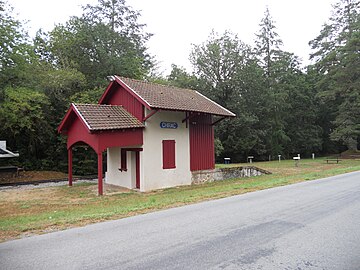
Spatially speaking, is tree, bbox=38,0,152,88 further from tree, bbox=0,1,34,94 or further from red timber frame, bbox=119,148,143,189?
red timber frame, bbox=119,148,143,189

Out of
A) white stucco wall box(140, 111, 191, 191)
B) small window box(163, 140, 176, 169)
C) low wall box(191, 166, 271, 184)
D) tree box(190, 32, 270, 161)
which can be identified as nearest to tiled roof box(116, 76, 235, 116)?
white stucco wall box(140, 111, 191, 191)

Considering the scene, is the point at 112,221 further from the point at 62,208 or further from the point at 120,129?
the point at 120,129

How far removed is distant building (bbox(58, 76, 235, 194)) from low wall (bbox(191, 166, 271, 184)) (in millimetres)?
366

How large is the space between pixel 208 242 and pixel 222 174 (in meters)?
13.5

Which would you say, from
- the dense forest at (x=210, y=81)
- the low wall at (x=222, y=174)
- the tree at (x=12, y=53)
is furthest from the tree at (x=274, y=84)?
the tree at (x=12, y=53)

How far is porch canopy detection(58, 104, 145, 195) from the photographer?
1312 centimetres

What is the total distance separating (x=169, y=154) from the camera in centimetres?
1552

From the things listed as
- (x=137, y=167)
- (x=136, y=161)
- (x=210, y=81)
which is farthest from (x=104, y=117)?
(x=210, y=81)

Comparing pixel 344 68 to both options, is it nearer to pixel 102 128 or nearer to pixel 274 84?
pixel 274 84

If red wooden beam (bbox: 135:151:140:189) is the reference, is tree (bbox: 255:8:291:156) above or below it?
above

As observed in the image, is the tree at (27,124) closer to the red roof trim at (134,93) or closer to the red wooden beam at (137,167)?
the red roof trim at (134,93)

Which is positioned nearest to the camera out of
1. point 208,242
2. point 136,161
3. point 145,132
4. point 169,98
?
point 208,242

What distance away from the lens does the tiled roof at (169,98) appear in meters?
14.7

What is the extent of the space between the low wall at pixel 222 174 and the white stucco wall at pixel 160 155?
681 mm
